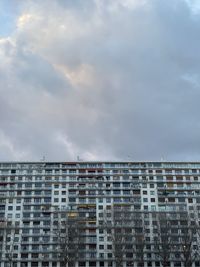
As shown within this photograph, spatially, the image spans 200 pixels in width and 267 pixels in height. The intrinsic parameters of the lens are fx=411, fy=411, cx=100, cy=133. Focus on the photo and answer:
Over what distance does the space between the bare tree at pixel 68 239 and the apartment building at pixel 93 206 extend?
1.48 meters

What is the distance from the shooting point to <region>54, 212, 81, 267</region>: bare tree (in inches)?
4355

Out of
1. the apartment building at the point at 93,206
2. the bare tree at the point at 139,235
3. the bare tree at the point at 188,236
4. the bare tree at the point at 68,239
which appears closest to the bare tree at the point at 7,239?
the apartment building at the point at 93,206

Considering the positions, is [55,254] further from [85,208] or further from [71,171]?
[71,171]

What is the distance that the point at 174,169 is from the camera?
506ft

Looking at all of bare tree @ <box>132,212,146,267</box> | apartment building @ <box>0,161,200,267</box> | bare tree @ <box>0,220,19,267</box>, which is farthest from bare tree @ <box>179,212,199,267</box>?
bare tree @ <box>0,220,19,267</box>

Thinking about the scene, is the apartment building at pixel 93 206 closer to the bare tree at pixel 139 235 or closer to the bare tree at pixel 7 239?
the bare tree at pixel 7 239

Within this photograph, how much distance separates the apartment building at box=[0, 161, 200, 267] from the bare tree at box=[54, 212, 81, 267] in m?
1.48

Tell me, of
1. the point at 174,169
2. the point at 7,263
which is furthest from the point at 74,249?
the point at 174,169

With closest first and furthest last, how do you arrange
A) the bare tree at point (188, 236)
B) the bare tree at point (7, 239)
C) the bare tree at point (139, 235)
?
the bare tree at point (188, 236) → the bare tree at point (139, 235) → the bare tree at point (7, 239)

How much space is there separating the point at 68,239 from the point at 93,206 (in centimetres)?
3219

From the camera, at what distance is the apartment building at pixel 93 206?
133 metres

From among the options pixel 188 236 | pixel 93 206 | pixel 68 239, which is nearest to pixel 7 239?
pixel 93 206

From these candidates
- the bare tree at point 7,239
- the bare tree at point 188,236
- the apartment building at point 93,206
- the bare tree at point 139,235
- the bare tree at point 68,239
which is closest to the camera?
the bare tree at point 68,239

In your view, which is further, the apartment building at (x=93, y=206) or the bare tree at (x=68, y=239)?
the apartment building at (x=93, y=206)
